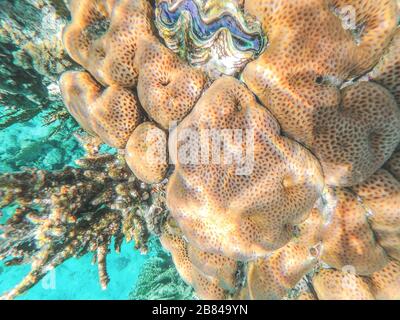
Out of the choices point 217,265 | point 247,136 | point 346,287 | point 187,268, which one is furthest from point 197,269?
point 247,136

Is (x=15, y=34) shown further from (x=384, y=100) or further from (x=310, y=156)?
(x=384, y=100)

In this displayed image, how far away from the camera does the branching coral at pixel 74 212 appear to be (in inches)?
110

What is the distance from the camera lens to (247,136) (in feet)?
6.54

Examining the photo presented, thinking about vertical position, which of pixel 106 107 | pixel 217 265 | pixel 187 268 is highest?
pixel 106 107

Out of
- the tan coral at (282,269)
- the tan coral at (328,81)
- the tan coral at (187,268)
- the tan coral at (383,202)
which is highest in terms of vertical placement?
the tan coral at (328,81)

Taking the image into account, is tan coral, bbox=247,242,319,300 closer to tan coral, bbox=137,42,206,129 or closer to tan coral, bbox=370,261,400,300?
tan coral, bbox=370,261,400,300

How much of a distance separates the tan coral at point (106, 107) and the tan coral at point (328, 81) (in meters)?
1.18

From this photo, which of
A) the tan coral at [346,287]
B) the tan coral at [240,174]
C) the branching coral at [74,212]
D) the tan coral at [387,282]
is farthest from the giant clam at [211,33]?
the tan coral at [387,282]

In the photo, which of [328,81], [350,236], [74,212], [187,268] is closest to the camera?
[328,81]

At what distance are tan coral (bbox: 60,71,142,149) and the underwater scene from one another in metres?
0.01

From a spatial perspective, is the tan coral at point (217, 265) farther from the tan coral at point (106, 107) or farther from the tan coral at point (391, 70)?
the tan coral at point (391, 70)

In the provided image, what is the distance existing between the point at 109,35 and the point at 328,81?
1959 millimetres

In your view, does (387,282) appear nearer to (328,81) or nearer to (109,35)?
(328,81)
